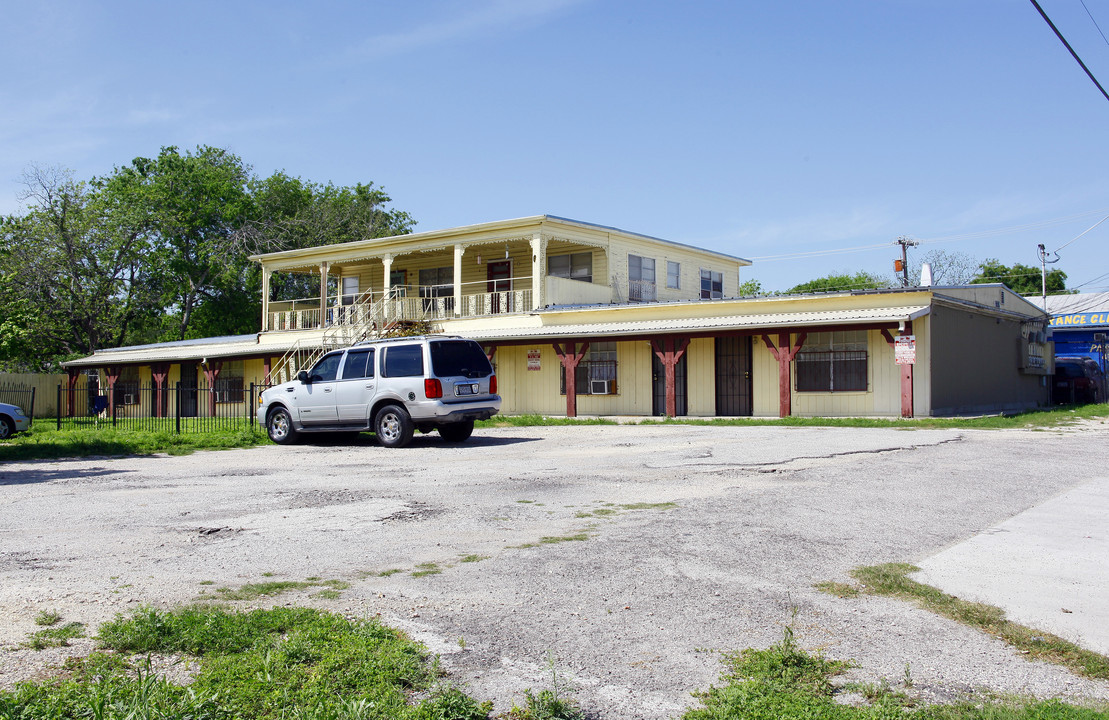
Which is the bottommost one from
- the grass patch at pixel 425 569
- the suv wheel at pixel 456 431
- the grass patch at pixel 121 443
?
the grass patch at pixel 425 569

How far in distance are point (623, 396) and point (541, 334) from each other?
3182mm

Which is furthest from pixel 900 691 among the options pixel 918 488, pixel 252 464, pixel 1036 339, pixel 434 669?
pixel 1036 339

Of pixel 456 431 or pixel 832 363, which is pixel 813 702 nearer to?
pixel 456 431

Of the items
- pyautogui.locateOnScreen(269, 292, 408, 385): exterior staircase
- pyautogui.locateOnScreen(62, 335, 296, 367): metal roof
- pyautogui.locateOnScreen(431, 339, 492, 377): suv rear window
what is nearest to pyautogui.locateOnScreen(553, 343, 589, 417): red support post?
pyautogui.locateOnScreen(269, 292, 408, 385): exterior staircase

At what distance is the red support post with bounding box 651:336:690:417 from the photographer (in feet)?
80.4

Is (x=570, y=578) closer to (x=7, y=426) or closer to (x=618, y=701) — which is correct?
(x=618, y=701)

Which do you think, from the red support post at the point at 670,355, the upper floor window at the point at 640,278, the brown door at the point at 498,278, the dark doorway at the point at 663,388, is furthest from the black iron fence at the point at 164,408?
the upper floor window at the point at 640,278

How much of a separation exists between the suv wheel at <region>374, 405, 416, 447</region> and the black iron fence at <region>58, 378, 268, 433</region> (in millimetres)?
4386

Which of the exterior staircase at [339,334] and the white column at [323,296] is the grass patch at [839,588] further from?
the white column at [323,296]

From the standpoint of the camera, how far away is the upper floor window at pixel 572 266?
30.8 metres

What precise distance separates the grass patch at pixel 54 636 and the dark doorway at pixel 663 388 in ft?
73.2

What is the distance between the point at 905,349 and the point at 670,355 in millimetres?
6361

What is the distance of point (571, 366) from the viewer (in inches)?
1029

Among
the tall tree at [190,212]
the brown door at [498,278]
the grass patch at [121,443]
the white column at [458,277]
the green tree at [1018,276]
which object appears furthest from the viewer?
the green tree at [1018,276]
